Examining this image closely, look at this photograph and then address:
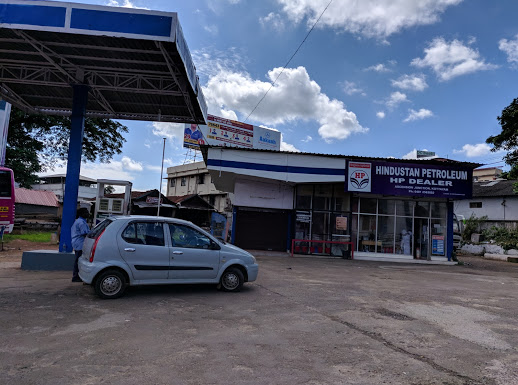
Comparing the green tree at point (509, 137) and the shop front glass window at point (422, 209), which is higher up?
the green tree at point (509, 137)

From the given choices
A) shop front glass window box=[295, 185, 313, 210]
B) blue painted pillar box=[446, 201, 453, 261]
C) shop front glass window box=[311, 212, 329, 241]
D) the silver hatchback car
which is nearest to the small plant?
blue painted pillar box=[446, 201, 453, 261]

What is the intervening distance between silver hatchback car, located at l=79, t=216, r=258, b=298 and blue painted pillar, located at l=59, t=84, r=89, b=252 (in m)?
3.26

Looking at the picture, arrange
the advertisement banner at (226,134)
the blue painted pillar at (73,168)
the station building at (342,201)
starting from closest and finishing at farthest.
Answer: the blue painted pillar at (73,168) < the station building at (342,201) < the advertisement banner at (226,134)

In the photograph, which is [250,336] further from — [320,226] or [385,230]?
[385,230]

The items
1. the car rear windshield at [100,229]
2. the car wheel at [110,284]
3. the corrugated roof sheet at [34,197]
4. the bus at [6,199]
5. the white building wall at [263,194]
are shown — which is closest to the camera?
the car wheel at [110,284]

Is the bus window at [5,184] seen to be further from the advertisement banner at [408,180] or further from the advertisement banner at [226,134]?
the advertisement banner at [226,134]

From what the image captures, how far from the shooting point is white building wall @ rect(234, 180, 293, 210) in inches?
739

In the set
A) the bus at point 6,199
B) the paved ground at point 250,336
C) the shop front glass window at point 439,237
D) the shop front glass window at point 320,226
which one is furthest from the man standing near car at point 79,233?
the shop front glass window at point 439,237

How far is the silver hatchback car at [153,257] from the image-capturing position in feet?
21.3

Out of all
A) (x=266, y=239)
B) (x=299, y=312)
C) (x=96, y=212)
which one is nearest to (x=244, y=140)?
(x=266, y=239)

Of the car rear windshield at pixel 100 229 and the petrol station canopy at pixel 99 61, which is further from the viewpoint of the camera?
the petrol station canopy at pixel 99 61

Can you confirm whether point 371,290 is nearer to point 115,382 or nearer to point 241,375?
point 241,375

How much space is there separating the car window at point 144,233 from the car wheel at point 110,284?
0.67m

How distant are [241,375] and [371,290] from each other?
600 centimetres
